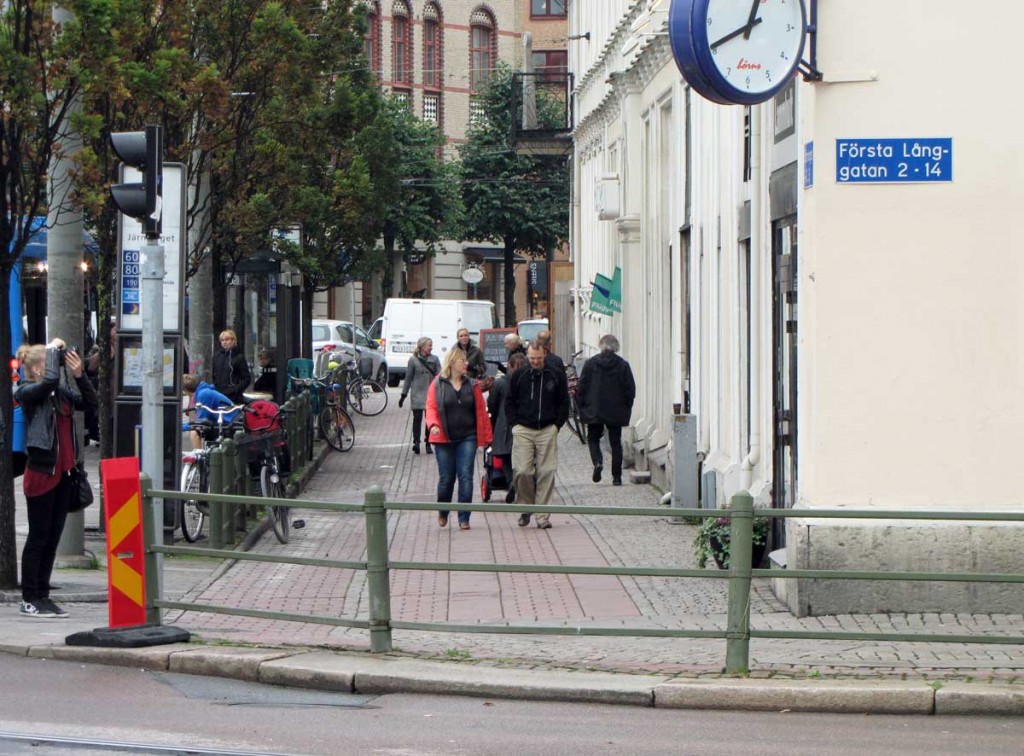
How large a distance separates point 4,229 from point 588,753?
6337mm

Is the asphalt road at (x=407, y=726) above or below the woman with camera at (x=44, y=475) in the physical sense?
below

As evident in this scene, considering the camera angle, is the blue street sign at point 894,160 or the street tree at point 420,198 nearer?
the blue street sign at point 894,160

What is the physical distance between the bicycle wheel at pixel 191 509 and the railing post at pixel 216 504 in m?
0.24

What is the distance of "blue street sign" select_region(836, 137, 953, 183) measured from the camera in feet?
33.5

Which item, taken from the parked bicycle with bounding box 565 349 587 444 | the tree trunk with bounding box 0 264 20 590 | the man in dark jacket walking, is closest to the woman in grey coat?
the parked bicycle with bounding box 565 349 587 444

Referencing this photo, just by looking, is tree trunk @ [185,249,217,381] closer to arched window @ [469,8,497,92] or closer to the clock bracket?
the clock bracket

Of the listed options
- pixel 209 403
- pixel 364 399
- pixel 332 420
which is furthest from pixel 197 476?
pixel 364 399

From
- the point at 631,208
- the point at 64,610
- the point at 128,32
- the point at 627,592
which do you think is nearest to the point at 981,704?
the point at 627,592

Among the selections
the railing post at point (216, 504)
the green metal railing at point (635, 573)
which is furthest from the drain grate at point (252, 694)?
the railing post at point (216, 504)

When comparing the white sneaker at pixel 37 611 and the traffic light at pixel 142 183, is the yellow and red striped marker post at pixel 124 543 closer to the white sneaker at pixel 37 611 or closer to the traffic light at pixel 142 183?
the white sneaker at pixel 37 611

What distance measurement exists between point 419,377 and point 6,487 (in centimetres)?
1223

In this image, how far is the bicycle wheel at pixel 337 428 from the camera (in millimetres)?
24031

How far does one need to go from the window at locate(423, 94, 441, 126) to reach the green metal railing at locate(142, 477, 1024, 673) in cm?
6049

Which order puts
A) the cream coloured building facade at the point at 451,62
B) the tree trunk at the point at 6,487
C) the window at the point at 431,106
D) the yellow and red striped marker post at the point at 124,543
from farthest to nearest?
the window at the point at 431,106
the cream coloured building facade at the point at 451,62
the tree trunk at the point at 6,487
the yellow and red striped marker post at the point at 124,543
